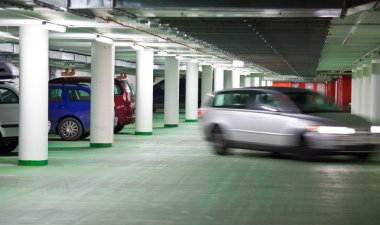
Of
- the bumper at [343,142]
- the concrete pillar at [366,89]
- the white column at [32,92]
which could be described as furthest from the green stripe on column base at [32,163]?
the concrete pillar at [366,89]

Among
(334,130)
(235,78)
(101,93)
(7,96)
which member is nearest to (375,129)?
(334,130)

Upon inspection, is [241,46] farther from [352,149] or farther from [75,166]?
[75,166]

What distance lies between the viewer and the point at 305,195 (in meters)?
10.0

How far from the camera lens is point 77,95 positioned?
20984 millimetres

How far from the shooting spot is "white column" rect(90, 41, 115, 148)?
716 inches

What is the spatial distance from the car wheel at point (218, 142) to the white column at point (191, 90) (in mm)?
15682

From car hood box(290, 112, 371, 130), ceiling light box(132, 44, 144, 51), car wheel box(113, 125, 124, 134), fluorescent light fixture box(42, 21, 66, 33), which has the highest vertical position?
fluorescent light fixture box(42, 21, 66, 33)

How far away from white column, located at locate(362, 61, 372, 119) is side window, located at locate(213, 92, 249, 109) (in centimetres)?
1633

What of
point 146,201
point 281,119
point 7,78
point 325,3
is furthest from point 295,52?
point 146,201

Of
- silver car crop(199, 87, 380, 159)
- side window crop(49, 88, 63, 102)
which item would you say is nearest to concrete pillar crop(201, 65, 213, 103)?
side window crop(49, 88, 63, 102)

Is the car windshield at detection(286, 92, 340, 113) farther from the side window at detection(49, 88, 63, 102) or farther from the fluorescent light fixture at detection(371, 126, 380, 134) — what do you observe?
the side window at detection(49, 88, 63, 102)

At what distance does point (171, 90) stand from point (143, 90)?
4.55m

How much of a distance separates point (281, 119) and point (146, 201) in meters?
6.02

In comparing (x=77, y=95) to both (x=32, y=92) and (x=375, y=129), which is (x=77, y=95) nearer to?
(x=32, y=92)
